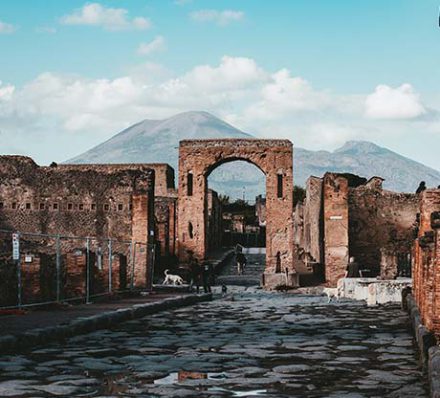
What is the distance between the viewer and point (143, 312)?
14352 millimetres

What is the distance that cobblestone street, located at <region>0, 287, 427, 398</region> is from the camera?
254 inches

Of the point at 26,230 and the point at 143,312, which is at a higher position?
the point at 26,230

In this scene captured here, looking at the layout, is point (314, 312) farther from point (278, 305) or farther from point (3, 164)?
point (3, 164)

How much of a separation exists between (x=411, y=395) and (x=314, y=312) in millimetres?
9323

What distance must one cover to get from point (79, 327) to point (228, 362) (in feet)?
11.3

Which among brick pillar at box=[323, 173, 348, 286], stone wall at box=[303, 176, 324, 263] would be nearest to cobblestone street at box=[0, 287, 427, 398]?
brick pillar at box=[323, 173, 348, 286]

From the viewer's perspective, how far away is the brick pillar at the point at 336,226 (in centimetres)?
2820

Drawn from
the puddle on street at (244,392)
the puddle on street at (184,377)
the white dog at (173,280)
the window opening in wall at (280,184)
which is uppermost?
the window opening in wall at (280,184)

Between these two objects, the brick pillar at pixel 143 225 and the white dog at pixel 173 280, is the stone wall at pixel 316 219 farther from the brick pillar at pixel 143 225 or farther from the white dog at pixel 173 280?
the brick pillar at pixel 143 225

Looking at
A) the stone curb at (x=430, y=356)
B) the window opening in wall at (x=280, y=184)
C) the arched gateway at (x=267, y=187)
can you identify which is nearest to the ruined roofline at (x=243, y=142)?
the arched gateway at (x=267, y=187)

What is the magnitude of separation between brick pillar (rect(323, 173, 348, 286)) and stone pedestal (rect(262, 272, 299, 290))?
122 centimetres

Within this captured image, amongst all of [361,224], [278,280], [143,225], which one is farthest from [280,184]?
[143,225]

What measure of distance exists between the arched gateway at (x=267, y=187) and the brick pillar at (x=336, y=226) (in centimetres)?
422

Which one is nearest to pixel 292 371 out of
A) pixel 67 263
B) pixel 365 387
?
pixel 365 387
